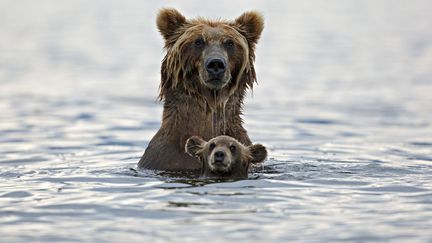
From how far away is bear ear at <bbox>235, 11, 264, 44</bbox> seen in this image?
14.6 m

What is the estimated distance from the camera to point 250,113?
81.1ft

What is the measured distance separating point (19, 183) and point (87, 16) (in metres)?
53.1

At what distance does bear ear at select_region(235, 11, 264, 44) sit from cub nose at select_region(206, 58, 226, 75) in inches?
43.0

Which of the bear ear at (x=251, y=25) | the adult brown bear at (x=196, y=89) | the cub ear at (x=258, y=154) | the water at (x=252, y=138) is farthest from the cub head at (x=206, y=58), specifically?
the water at (x=252, y=138)

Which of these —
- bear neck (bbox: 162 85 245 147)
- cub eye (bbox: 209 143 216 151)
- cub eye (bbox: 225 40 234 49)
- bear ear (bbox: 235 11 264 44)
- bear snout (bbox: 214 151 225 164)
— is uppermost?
bear ear (bbox: 235 11 264 44)

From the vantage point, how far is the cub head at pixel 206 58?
1371cm

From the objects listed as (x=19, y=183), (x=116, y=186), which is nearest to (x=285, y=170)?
(x=116, y=186)

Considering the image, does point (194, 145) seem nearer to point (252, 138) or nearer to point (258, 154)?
point (258, 154)

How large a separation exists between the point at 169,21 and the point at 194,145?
75.3 inches

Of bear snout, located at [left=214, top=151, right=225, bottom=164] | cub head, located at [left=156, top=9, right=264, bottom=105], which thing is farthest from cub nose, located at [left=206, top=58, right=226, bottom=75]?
bear snout, located at [left=214, top=151, right=225, bottom=164]

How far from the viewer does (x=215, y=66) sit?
536 inches

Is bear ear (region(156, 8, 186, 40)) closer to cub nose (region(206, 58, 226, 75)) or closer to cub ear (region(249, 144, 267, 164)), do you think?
cub nose (region(206, 58, 226, 75))

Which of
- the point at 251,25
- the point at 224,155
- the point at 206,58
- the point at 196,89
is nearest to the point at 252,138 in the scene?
the point at 251,25

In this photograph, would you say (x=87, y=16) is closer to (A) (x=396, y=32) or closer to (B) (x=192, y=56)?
(A) (x=396, y=32)
